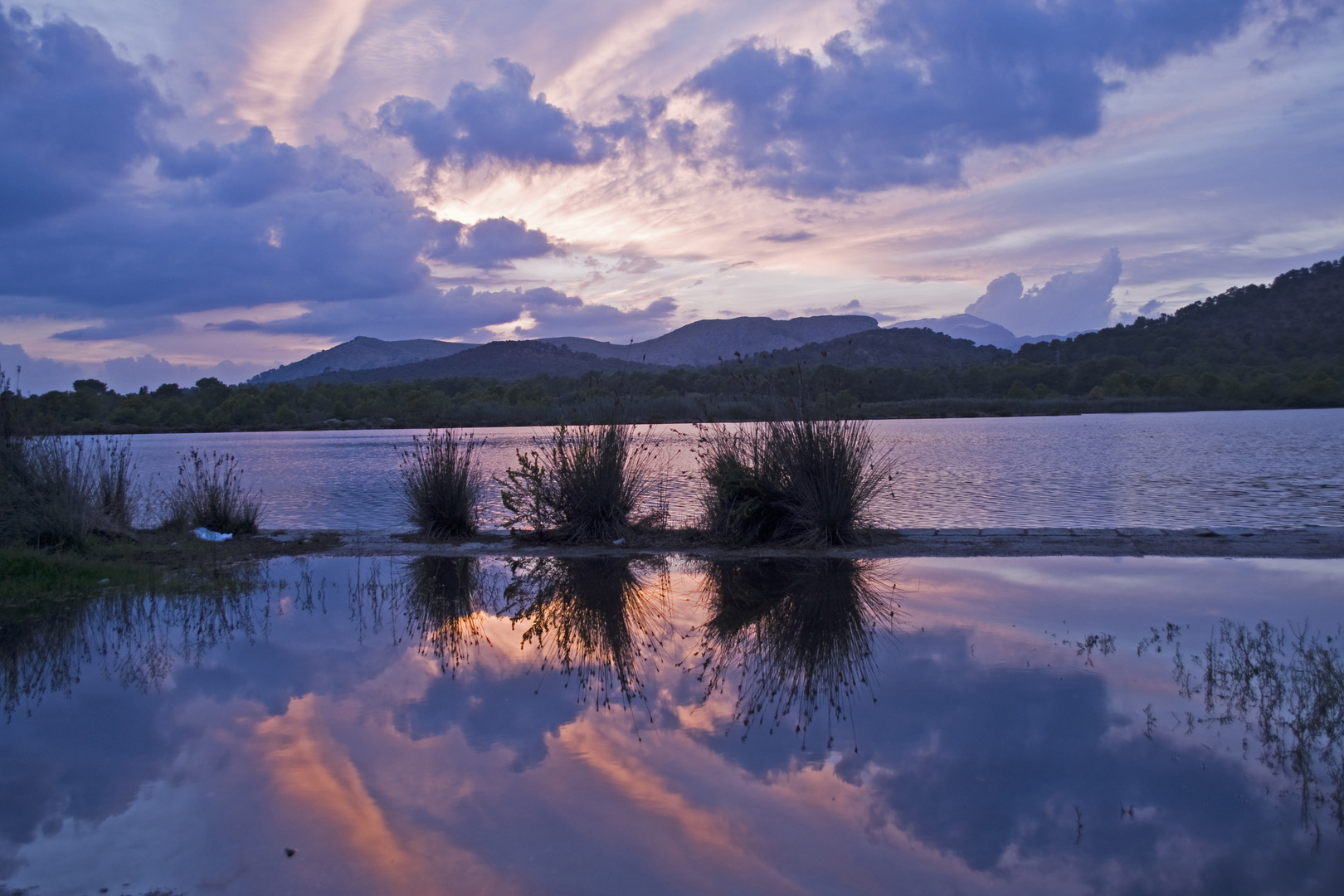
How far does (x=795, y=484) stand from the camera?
11297mm

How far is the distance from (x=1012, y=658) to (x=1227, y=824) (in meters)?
2.37

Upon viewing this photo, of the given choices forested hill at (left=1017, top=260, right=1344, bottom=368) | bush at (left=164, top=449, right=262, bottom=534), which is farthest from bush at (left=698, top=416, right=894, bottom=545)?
forested hill at (left=1017, top=260, right=1344, bottom=368)

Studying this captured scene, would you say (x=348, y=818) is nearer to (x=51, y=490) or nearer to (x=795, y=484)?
(x=795, y=484)

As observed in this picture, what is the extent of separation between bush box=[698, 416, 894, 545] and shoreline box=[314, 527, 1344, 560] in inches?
11.8

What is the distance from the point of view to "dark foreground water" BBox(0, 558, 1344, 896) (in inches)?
134

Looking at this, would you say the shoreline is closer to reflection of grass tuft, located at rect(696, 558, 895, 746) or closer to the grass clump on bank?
the grass clump on bank

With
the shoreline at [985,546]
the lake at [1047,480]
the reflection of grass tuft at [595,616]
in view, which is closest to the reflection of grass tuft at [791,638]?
the reflection of grass tuft at [595,616]

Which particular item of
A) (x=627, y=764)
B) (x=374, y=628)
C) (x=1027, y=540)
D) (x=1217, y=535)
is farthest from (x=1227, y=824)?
(x=1217, y=535)

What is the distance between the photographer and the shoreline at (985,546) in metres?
10.1

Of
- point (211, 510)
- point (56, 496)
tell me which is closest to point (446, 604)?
point (56, 496)

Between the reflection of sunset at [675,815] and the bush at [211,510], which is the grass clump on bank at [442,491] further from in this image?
the reflection of sunset at [675,815]

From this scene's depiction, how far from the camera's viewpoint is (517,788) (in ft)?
13.5

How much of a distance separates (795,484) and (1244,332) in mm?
90613

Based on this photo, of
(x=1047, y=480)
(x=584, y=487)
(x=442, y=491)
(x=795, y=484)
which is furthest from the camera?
(x=1047, y=480)
